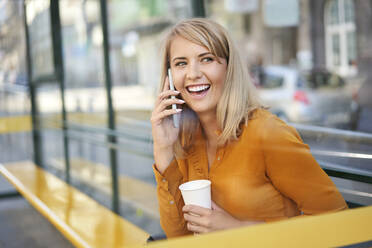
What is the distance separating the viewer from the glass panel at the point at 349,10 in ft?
26.3

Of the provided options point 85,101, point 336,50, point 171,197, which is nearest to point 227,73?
point 171,197

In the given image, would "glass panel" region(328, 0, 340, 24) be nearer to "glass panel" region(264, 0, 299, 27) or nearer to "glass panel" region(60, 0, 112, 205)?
"glass panel" region(264, 0, 299, 27)

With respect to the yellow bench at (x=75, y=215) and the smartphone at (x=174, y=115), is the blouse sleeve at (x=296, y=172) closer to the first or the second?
the smartphone at (x=174, y=115)

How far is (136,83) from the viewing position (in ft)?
22.2

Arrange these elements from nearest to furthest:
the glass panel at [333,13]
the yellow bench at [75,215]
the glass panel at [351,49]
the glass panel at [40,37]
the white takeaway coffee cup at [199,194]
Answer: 1. the white takeaway coffee cup at [199,194]
2. the yellow bench at [75,215]
3. the glass panel at [40,37]
4. the glass panel at [351,49]
5. the glass panel at [333,13]

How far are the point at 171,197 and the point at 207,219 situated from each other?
244 millimetres

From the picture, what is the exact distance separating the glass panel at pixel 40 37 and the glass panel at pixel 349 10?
548cm

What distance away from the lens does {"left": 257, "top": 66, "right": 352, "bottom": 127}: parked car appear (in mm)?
6605

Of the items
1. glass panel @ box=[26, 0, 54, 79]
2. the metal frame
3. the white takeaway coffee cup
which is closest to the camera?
the white takeaway coffee cup

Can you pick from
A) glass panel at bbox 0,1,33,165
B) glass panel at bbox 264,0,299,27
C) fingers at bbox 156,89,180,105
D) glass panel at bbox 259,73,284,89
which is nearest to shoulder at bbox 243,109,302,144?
fingers at bbox 156,89,180,105

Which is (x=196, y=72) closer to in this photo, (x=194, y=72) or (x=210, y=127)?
(x=194, y=72)

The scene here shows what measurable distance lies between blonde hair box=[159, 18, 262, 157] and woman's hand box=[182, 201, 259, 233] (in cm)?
25

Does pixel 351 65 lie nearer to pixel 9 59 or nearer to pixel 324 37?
pixel 324 37

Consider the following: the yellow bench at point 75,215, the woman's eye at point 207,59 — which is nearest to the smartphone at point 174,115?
the woman's eye at point 207,59
